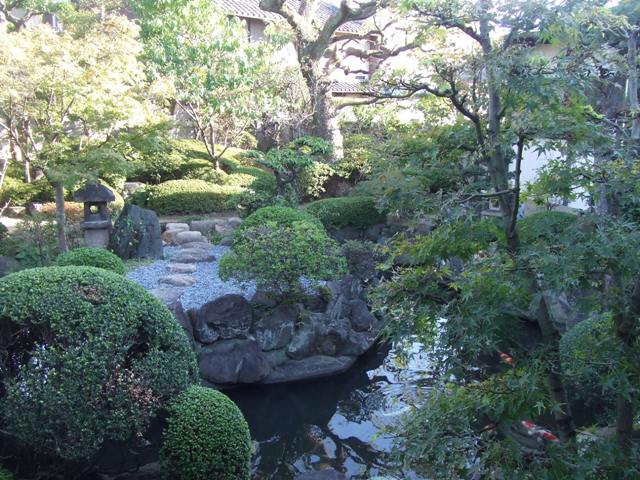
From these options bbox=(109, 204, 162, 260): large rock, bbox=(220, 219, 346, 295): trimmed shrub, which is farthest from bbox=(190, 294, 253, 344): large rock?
bbox=(109, 204, 162, 260): large rock

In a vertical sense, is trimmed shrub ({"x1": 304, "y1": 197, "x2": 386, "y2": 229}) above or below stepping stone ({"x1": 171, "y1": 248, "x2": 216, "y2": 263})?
above

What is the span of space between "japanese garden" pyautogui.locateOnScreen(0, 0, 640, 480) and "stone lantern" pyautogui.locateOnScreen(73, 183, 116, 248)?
67 cm

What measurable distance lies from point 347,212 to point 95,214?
5.51 m

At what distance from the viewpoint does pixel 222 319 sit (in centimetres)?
742


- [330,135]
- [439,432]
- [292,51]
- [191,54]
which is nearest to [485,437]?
[439,432]

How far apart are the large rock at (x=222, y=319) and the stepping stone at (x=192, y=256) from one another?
114 inches

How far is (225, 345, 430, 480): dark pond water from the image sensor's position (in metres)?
5.67

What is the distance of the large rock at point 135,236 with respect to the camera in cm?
1001

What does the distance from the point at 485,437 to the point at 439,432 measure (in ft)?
0.72

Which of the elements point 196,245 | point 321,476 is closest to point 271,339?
point 321,476

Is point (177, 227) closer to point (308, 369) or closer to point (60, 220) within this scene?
point (60, 220)

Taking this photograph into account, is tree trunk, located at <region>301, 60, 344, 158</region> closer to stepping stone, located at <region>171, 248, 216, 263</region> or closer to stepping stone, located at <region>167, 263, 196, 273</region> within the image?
stepping stone, located at <region>171, 248, 216, 263</region>

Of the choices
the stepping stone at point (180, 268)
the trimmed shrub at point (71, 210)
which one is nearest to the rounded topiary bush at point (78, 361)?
the stepping stone at point (180, 268)

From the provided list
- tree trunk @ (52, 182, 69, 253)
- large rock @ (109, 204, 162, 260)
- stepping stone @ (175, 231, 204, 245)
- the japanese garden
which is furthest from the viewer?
stepping stone @ (175, 231, 204, 245)
